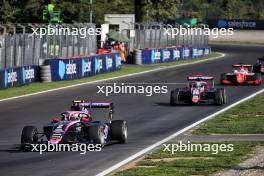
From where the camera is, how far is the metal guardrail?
38.3 meters

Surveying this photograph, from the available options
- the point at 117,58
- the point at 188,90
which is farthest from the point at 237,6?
the point at 188,90

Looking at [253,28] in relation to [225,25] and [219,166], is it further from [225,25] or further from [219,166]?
[219,166]

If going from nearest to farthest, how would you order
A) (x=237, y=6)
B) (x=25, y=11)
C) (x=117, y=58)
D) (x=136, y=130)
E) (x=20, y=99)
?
(x=136, y=130) < (x=20, y=99) < (x=117, y=58) < (x=25, y=11) < (x=237, y=6)

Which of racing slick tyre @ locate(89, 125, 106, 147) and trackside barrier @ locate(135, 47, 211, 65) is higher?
racing slick tyre @ locate(89, 125, 106, 147)

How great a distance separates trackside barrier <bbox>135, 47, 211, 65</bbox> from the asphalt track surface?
422 inches

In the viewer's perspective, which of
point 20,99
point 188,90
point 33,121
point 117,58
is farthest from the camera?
point 117,58

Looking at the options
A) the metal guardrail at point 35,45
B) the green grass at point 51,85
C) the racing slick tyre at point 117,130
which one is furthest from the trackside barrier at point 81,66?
the racing slick tyre at point 117,130

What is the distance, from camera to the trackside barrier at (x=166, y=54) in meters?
58.8

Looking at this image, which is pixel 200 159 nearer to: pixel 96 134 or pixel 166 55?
pixel 96 134

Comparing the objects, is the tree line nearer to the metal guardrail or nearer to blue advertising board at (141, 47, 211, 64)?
blue advertising board at (141, 47, 211, 64)

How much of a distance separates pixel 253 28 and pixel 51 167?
8899cm

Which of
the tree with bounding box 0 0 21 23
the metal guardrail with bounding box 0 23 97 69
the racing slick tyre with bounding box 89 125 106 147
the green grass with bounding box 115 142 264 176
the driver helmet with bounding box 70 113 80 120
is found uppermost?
the tree with bounding box 0 0 21 23

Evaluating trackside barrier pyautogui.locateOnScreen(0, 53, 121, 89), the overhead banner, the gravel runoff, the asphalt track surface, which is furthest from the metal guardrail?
the overhead banner

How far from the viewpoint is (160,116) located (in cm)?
2619
